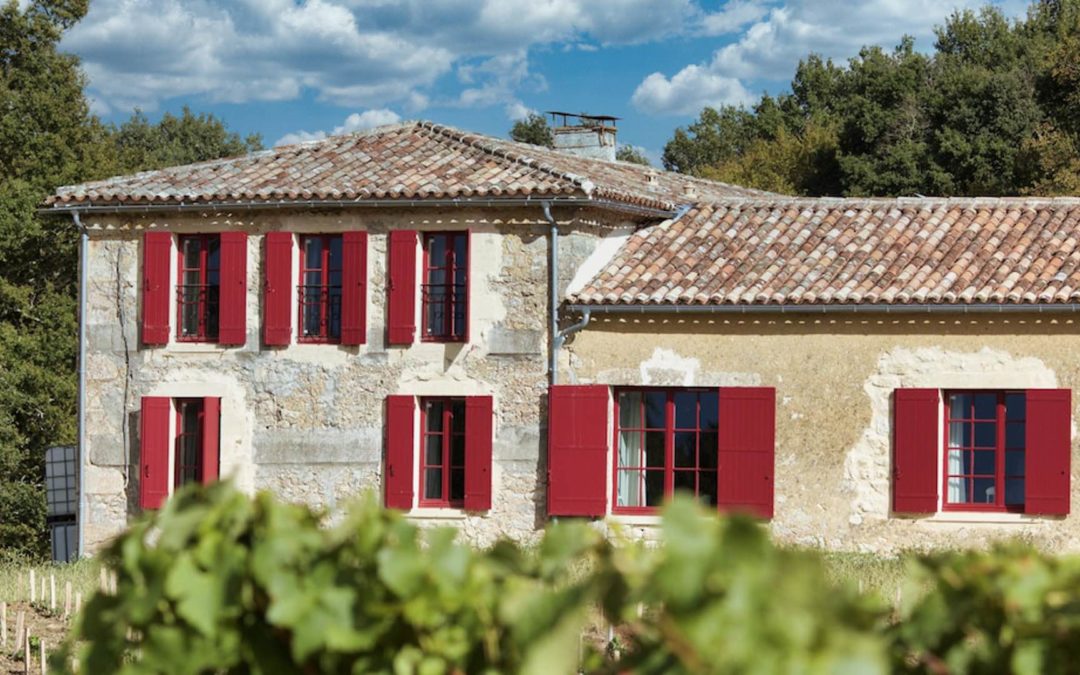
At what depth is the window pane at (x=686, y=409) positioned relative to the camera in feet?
50.7

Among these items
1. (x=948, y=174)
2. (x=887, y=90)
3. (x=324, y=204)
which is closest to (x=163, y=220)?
(x=324, y=204)

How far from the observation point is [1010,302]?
14.3m

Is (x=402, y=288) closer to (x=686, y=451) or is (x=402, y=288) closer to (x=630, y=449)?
(x=630, y=449)

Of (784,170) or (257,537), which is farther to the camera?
(784,170)

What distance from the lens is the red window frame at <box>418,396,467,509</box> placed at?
51.9 feet

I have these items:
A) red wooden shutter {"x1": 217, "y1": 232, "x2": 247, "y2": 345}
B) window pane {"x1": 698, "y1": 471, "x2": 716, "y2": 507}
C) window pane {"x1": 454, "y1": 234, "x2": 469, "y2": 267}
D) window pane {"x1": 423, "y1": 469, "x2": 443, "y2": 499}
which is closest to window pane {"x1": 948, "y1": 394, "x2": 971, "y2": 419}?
window pane {"x1": 698, "y1": 471, "x2": 716, "y2": 507}

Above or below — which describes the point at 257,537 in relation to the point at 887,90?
below

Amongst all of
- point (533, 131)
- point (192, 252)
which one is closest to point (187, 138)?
point (533, 131)

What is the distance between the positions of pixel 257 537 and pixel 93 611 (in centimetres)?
35

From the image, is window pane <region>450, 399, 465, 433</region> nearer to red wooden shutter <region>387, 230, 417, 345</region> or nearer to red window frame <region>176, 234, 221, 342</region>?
red wooden shutter <region>387, 230, 417, 345</region>

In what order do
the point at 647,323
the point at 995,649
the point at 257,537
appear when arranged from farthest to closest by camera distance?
the point at 647,323 < the point at 257,537 < the point at 995,649

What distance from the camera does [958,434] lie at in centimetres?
1495

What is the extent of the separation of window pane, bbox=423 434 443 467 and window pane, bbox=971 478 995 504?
547 centimetres

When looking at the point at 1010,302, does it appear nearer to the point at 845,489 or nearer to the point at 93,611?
the point at 845,489
